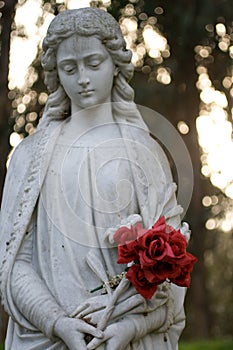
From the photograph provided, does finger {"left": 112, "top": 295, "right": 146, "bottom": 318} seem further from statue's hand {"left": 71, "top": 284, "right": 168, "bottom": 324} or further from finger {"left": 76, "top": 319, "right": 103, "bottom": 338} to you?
finger {"left": 76, "top": 319, "right": 103, "bottom": 338}

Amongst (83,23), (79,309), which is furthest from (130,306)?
(83,23)

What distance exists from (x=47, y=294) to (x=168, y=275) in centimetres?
75

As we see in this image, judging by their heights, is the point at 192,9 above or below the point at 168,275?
above

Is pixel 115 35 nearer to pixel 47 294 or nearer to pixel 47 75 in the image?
pixel 47 75

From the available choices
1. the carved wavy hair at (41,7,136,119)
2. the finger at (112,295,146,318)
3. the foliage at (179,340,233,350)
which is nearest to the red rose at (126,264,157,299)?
the finger at (112,295,146,318)

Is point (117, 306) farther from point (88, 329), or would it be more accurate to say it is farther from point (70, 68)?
point (70, 68)

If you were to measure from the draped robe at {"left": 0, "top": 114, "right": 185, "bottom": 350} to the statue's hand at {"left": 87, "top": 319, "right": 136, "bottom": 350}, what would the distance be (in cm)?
13

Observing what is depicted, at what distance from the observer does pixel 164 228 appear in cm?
587

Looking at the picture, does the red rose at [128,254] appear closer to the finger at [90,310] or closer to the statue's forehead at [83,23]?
the finger at [90,310]

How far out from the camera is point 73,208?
20.5 feet

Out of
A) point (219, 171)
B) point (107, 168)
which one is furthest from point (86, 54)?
point (219, 171)

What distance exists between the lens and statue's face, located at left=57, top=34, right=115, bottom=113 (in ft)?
20.7

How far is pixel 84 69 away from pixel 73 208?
835 millimetres

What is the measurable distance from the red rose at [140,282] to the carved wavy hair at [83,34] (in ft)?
4.11
